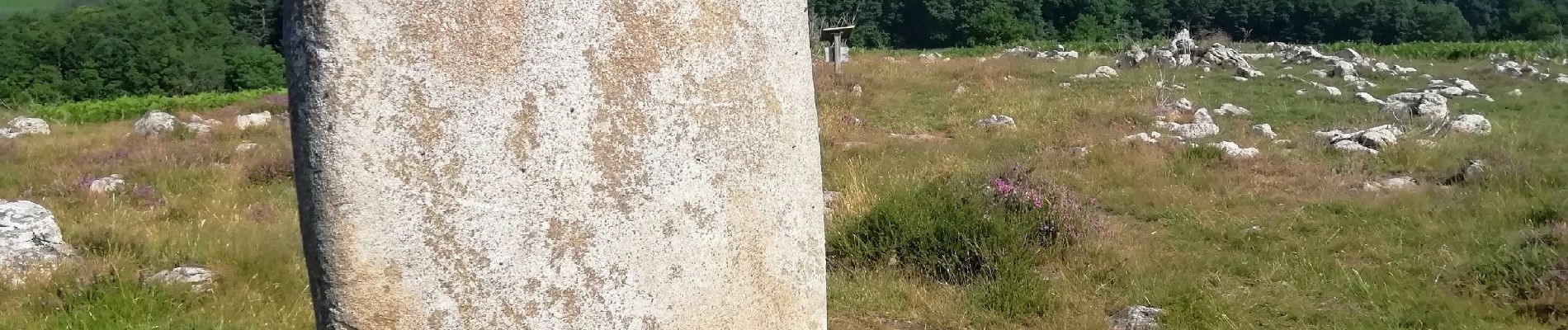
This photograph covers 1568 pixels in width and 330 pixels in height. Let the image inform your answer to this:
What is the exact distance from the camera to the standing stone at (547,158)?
123 cm

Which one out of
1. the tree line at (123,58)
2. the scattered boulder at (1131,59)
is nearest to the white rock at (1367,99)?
the scattered boulder at (1131,59)

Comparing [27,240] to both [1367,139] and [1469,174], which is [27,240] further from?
[1367,139]

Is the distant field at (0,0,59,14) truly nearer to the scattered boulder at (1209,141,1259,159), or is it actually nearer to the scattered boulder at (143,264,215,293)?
the scattered boulder at (143,264,215,293)

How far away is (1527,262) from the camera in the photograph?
4133 mm

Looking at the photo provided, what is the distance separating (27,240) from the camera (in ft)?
13.9

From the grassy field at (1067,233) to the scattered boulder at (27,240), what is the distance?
16 cm

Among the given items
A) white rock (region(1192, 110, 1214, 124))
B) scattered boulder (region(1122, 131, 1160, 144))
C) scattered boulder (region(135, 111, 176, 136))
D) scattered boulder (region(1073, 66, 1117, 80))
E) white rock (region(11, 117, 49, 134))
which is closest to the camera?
scattered boulder (region(1122, 131, 1160, 144))

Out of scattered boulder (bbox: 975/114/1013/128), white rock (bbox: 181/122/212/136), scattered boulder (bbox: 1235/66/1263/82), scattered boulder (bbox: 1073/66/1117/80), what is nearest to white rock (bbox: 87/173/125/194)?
white rock (bbox: 181/122/212/136)

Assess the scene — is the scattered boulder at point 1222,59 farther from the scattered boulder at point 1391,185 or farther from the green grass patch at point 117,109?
the green grass patch at point 117,109

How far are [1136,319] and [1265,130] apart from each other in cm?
626

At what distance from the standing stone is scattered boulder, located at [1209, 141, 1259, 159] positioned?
22.4 ft

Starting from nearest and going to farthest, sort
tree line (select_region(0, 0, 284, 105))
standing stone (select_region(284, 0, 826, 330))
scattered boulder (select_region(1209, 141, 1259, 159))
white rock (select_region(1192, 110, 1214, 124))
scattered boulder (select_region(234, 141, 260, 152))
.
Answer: standing stone (select_region(284, 0, 826, 330)) → scattered boulder (select_region(1209, 141, 1259, 159)) → scattered boulder (select_region(234, 141, 260, 152)) → white rock (select_region(1192, 110, 1214, 124)) → tree line (select_region(0, 0, 284, 105))

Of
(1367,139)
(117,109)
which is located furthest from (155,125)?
(1367,139)

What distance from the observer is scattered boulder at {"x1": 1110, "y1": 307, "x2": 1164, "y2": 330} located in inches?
148
